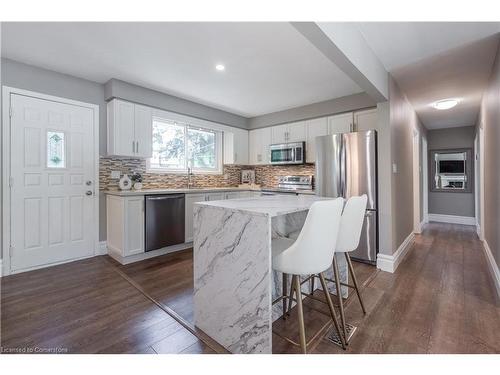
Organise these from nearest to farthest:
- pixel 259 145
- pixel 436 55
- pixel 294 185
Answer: pixel 436 55
pixel 294 185
pixel 259 145

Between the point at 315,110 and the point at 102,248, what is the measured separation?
13.2 ft

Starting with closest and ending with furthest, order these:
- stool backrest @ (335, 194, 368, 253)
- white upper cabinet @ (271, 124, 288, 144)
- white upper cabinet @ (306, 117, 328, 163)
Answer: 1. stool backrest @ (335, 194, 368, 253)
2. white upper cabinet @ (306, 117, 328, 163)
3. white upper cabinet @ (271, 124, 288, 144)

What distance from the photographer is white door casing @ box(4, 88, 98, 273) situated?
284cm

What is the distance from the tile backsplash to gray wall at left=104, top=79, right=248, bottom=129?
892 mm

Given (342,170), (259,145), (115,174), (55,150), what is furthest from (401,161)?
(55,150)

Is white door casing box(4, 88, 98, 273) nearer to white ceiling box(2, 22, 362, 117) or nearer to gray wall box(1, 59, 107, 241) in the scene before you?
gray wall box(1, 59, 107, 241)

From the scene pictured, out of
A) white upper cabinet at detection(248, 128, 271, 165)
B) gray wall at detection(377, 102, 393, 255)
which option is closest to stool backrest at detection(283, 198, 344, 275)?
gray wall at detection(377, 102, 393, 255)

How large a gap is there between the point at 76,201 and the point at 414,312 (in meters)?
3.95

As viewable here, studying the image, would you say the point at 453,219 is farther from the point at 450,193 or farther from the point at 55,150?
the point at 55,150

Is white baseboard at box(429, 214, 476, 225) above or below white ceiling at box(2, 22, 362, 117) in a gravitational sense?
below

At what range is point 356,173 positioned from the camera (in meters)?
3.25

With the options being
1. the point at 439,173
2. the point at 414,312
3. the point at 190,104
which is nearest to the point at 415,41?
the point at 414,312

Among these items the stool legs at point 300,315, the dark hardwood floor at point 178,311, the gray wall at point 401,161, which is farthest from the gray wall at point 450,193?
the stool legs at point 300,315

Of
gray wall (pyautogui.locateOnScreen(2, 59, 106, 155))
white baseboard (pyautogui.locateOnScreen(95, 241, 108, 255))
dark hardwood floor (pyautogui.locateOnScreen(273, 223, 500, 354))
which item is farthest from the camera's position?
white baseboard (pyautogui.locateOnScreen(95, 241, 108, 255))
